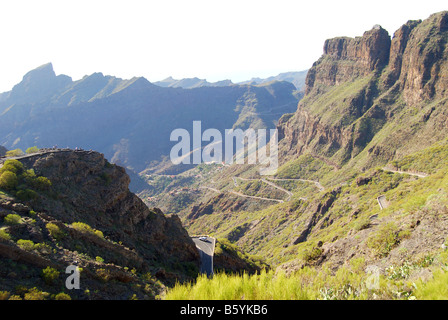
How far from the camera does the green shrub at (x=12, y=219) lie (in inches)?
544

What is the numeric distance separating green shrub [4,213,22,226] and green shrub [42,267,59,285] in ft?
13.6

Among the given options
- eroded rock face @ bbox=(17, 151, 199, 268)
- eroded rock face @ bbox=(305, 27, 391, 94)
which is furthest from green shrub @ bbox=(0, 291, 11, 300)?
eroded rock face @ bbox=(305, 27, 391, 94)

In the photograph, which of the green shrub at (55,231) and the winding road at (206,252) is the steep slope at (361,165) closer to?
the winding road at (206,252)

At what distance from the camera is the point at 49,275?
1116cm

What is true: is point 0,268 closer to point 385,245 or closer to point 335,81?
point 385,245

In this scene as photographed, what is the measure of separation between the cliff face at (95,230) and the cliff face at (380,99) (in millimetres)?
59715

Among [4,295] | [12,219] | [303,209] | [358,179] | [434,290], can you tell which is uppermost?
[434,290]

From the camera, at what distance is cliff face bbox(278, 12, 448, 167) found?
68.1m

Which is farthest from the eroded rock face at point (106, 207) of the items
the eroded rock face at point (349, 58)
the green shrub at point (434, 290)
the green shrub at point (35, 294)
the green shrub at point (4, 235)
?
the eroded rock face at point (349, 58)

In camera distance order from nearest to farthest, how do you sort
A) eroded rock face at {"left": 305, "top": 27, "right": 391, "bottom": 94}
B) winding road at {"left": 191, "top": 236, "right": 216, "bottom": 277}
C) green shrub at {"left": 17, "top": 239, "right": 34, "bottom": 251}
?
green shrub at {"left": 17, "top": 239, "right": 34, "bottom": 251} < winding road at {"left": 191, "top": 236, "right": 216, "bottom": 277} < eroded rock face at {"left": 305, "top": 27, "right": 391, "bottom": 94}

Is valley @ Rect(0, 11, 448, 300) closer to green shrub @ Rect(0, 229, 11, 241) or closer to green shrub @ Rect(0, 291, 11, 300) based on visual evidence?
green shrub @ Rect(0, 229, 11, 241)

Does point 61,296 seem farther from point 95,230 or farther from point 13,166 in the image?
point 13,166

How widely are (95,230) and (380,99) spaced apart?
→ 8906 cm

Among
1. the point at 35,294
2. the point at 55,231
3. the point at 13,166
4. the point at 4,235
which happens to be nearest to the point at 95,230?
the point at 55,231
